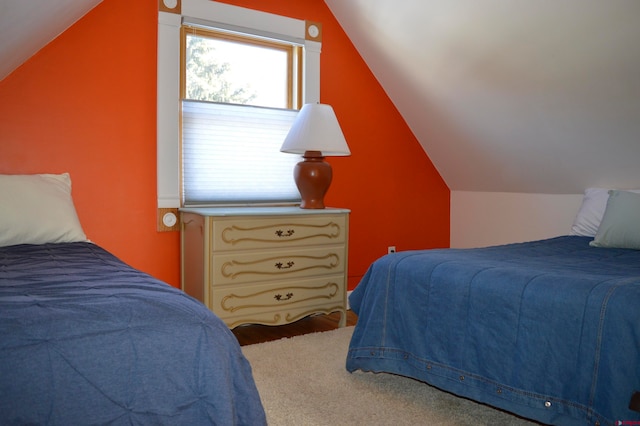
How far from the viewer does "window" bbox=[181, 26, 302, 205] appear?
3.20 meters

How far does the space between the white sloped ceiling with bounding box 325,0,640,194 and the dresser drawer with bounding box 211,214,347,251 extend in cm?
119

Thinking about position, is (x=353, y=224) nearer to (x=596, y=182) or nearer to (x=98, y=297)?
(x=596, y=182)

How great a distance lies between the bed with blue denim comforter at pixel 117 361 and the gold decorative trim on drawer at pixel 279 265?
4.89 ft

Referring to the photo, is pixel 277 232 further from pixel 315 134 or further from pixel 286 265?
pixel 315 134

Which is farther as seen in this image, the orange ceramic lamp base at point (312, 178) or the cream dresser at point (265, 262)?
the orange ceramic lamp base at point (312, 178)

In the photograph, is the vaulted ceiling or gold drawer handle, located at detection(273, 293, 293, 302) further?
gold drawer handle, located at detection(273, 293, 293, 302)

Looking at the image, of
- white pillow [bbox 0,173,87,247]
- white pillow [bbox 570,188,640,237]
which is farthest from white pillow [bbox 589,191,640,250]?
white pillow [bbox 0,173,87,247]

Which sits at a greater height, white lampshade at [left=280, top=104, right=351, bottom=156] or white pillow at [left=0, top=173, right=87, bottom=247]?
white lampshade at [left=280, top=104, right=351, bottom=156]

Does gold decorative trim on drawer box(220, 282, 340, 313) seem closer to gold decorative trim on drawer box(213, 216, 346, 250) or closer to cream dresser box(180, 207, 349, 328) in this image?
cream dresser box(180, 207, 349, 328)

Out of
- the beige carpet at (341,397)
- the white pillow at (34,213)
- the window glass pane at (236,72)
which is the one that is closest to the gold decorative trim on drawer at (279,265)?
the beige carpet at (341,397)

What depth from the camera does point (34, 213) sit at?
2262 mm

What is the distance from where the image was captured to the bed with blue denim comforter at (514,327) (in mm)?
1547

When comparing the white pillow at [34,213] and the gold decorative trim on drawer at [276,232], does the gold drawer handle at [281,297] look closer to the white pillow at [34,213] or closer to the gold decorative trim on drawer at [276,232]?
the gold decorative trim on drawer at [276,232]

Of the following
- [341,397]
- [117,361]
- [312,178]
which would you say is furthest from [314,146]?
[117,361]
